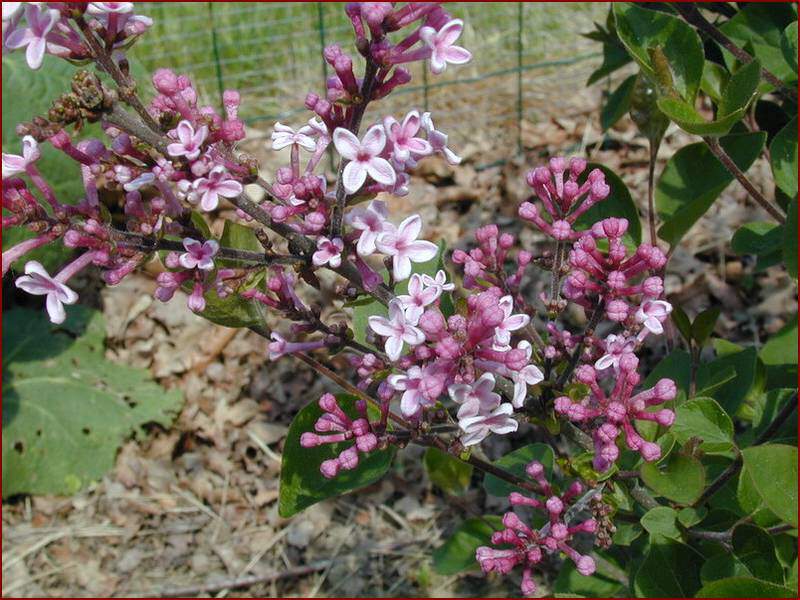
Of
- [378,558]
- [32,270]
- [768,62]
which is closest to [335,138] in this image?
[32,270]

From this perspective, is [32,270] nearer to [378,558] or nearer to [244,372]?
[378,558]

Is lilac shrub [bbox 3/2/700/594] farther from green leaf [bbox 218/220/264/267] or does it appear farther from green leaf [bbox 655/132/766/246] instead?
green leaf [bbox 655/132/766/246]

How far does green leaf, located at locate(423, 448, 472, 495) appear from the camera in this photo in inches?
107

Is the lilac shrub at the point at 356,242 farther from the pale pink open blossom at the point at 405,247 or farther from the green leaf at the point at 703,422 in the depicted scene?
the green leaf at the point at 703,422

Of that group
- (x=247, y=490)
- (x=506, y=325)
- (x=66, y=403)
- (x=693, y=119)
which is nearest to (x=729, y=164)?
(x=693, y=119)

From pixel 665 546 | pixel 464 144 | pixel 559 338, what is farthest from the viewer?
pixel 464 144

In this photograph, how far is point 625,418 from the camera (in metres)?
1.68

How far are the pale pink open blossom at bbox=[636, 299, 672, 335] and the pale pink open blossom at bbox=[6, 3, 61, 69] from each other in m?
1.11

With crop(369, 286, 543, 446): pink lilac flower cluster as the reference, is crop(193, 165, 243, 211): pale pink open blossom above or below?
above

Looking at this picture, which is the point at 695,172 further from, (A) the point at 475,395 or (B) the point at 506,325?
(A) the point at 475,395

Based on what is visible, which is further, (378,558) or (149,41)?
(149,41)

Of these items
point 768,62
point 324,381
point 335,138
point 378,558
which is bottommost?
point 378,558

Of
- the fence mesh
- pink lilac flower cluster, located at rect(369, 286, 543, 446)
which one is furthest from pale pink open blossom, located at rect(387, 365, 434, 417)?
the fence mesh

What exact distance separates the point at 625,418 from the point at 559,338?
234mm
